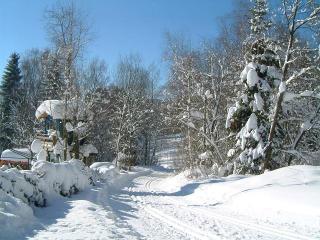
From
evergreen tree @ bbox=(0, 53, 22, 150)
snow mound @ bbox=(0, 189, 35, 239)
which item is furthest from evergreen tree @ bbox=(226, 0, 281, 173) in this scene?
evergreen tree @ bbox=(0, 53, 22, 150)

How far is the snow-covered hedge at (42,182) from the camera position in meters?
12.5

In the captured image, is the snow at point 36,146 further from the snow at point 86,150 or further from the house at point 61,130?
the snow at point 86,150

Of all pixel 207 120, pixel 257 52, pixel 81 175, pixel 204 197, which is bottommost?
pixel 204 197

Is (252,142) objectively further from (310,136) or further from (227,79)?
(227,79)

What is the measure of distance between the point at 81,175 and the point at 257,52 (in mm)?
11931

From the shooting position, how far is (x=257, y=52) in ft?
80.1

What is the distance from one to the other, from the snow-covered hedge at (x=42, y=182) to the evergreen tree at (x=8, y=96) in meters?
38.1

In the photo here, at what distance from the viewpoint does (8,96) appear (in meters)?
59.4

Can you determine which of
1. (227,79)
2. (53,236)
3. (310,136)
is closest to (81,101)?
(227,79)

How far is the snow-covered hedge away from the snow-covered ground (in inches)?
17.7

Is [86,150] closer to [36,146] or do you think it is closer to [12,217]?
[36,146]

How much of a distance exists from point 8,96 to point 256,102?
4447 cm

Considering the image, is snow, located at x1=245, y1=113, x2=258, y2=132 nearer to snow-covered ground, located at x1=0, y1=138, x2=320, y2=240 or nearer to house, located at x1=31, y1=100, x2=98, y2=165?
snow-covered ground, located at x1=0, y1=138, x2=320, y2=240

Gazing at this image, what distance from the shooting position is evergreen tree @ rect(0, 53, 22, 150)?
184 feet
